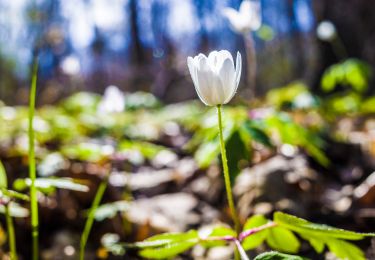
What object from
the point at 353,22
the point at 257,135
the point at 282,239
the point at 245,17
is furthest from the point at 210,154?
the point at 353,22

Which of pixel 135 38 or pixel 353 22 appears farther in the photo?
pixel 135 38

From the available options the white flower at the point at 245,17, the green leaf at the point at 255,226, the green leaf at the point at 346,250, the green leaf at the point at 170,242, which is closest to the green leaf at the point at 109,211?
the green leaf at the point at 170,242

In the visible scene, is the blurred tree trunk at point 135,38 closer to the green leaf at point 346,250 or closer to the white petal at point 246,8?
the white petal at point 246,8

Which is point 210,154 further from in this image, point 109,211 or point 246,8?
point 246,8

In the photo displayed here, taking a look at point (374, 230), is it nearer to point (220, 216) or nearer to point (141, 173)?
point (220, 216)

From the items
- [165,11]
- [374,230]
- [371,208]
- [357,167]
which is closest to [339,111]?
[357,167]
